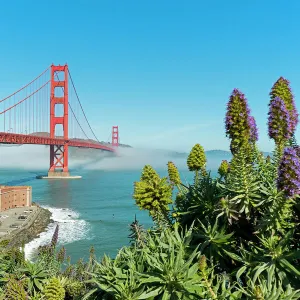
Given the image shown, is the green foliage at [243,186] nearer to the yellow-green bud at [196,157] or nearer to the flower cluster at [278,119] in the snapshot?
the flower cluster at [278,119]

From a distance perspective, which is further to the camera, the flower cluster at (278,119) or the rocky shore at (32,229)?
the rocky shore at (32,229)

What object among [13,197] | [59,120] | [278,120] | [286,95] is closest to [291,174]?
[278,120]

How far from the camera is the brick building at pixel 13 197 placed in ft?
163

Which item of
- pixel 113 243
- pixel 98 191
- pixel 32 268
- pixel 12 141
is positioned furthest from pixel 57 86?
pixel 32 268

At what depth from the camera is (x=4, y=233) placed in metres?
36.8

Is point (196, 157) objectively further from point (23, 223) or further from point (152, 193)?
point (23, 223)

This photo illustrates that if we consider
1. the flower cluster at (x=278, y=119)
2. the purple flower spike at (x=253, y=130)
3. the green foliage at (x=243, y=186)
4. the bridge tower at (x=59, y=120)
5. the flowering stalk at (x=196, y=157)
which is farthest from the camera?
the bridge tower at (x=59, y=120)

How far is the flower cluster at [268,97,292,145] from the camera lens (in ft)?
17.3

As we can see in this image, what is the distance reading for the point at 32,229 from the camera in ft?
136

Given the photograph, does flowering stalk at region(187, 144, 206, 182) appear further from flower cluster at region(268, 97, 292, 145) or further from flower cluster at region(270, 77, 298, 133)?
flower cluster at region(268, 97, 292, 145)

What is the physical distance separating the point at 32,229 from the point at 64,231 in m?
3.69

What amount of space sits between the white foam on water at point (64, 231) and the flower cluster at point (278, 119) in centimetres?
2869

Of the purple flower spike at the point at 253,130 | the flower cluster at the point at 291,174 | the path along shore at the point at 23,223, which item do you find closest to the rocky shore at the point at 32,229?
the path along shore at the point at 23,223

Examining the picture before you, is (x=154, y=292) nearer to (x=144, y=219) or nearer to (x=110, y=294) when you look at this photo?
(x=110, y=294)
